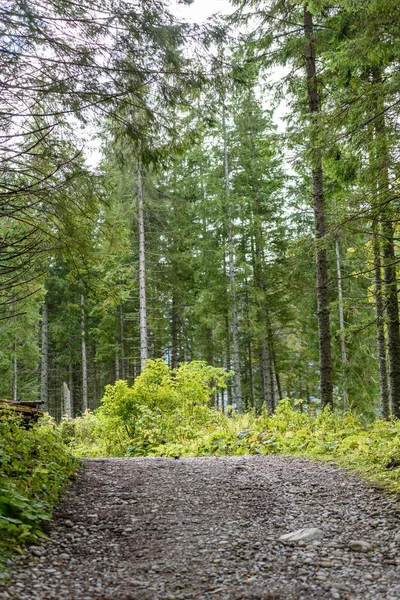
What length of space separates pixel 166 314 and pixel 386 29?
1866 cm

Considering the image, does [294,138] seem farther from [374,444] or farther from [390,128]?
[374,444]

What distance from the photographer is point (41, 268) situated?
6.86 meters

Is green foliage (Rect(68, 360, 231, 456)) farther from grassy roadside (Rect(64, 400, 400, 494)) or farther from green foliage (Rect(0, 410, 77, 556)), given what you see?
green foliage (Rect(0, 410, 77, 556))

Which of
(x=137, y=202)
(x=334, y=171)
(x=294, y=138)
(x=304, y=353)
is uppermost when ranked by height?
(x=137, y=202)

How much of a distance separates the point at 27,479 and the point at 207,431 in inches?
236

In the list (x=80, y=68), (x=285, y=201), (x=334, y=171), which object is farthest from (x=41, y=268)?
(x=285, y=201)

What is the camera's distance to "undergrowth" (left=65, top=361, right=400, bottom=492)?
20.6 ft

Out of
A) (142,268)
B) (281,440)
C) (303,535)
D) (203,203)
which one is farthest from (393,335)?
(203,203)

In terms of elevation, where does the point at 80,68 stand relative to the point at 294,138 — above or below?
below

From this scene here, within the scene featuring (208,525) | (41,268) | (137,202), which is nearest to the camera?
(208,525)

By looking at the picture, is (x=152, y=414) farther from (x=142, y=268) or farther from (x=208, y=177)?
(x=208, y=177)

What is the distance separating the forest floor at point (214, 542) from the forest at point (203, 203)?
0.37 m

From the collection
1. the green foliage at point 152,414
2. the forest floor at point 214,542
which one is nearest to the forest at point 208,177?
the green foliage at point 152,414

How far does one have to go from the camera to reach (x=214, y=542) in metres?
3.49
